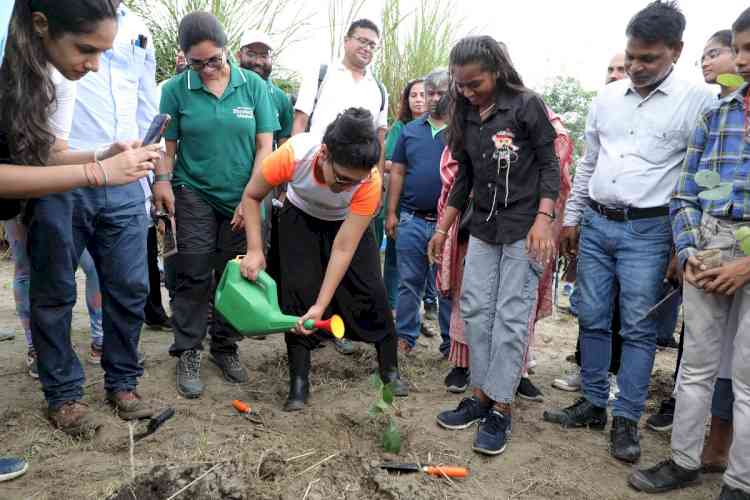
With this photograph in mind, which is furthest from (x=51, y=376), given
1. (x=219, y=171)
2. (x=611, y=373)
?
(x=611, y=373)

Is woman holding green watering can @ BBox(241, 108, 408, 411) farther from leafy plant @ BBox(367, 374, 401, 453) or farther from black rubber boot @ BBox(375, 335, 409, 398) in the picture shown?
leafy plant @ BBox(367, 374, 401, 453)

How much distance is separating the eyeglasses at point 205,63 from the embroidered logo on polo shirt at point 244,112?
230mm

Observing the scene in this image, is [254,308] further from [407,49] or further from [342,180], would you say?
[407,49]

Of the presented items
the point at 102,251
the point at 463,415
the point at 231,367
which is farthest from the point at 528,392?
the point at 102,251

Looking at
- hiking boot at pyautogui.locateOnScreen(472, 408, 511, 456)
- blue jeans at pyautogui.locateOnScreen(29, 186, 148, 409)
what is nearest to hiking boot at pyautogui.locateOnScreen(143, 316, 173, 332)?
blue jeans at pyautogui.locateOnScreen(29, 186, 148, 409)

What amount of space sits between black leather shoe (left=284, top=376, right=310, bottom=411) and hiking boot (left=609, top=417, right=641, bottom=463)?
1447mm

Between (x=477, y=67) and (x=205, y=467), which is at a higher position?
(x=477, y=67)

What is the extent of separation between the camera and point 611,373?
3.60 meters

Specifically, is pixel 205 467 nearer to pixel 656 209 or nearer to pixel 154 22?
pixel 656 209

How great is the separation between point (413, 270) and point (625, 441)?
161cm

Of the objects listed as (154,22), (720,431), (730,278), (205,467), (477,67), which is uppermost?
(154,22)

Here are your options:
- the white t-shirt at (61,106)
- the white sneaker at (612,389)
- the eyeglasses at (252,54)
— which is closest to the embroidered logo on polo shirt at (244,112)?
the white t-shirt at (61,106)

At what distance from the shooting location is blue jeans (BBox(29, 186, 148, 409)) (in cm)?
249

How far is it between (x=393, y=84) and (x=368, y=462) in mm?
5099
